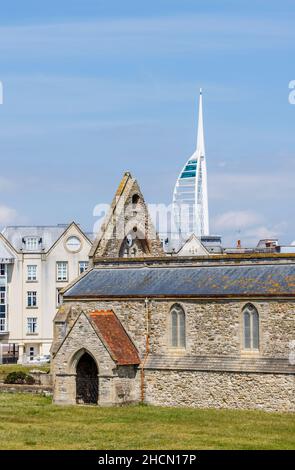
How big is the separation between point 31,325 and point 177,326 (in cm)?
5321

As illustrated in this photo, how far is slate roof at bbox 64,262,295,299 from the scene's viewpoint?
46281 millimetres

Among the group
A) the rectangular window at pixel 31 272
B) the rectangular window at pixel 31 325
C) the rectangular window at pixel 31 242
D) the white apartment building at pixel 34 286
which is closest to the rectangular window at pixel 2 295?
the white apartment building at pixel 34 286

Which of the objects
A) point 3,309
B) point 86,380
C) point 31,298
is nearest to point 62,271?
point 31,298

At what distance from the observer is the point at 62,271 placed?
99.4 m

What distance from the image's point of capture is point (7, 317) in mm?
99188

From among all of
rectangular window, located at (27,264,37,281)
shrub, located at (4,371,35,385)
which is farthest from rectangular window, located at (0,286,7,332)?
shrub, located at (4,371,35,385)

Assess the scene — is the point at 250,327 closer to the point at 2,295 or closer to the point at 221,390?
the point at 221,390

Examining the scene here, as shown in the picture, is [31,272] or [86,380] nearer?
[86,380]

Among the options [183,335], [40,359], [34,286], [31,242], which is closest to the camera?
[183,335]

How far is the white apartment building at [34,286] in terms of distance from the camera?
98875 mm

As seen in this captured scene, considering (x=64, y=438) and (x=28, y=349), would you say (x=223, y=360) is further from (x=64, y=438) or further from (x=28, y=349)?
(x=28, y=349)

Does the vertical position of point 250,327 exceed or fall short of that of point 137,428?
it exceeds it

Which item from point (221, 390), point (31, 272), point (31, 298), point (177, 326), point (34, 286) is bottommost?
point (221, 390)

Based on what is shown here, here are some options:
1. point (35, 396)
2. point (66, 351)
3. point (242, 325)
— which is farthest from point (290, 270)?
point (35, 396)
